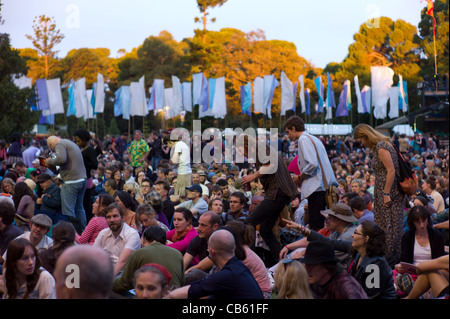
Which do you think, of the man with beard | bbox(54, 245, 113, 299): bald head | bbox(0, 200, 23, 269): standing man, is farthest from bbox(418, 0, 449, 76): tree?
bbox(54, 245, 113, 299): bald head

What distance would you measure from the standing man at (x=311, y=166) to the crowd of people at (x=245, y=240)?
0.04 ft

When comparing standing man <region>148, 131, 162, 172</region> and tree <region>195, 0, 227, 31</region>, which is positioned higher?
tree <region>195, 0, 227, 31</region>

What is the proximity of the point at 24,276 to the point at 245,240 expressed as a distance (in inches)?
85.3

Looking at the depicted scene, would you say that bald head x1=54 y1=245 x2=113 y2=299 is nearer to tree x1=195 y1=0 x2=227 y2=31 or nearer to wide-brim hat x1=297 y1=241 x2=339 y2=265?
wide-brim hat x1=297 y1=241 x2=339 y2=265

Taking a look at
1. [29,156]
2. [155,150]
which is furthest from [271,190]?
[155,150]

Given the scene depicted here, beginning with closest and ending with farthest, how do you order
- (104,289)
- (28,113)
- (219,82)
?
(104,289)
(28,113)
(219,82)

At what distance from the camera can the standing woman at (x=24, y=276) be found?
4562 mm

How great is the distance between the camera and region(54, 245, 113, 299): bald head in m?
2.59

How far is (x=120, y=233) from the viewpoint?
6234 mm

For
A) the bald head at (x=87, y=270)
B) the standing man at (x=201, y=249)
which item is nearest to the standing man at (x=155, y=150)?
the standing man at (x=201, y=249)

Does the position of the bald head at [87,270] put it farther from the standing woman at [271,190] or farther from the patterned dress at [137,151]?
the patterned dress at [137,151]
